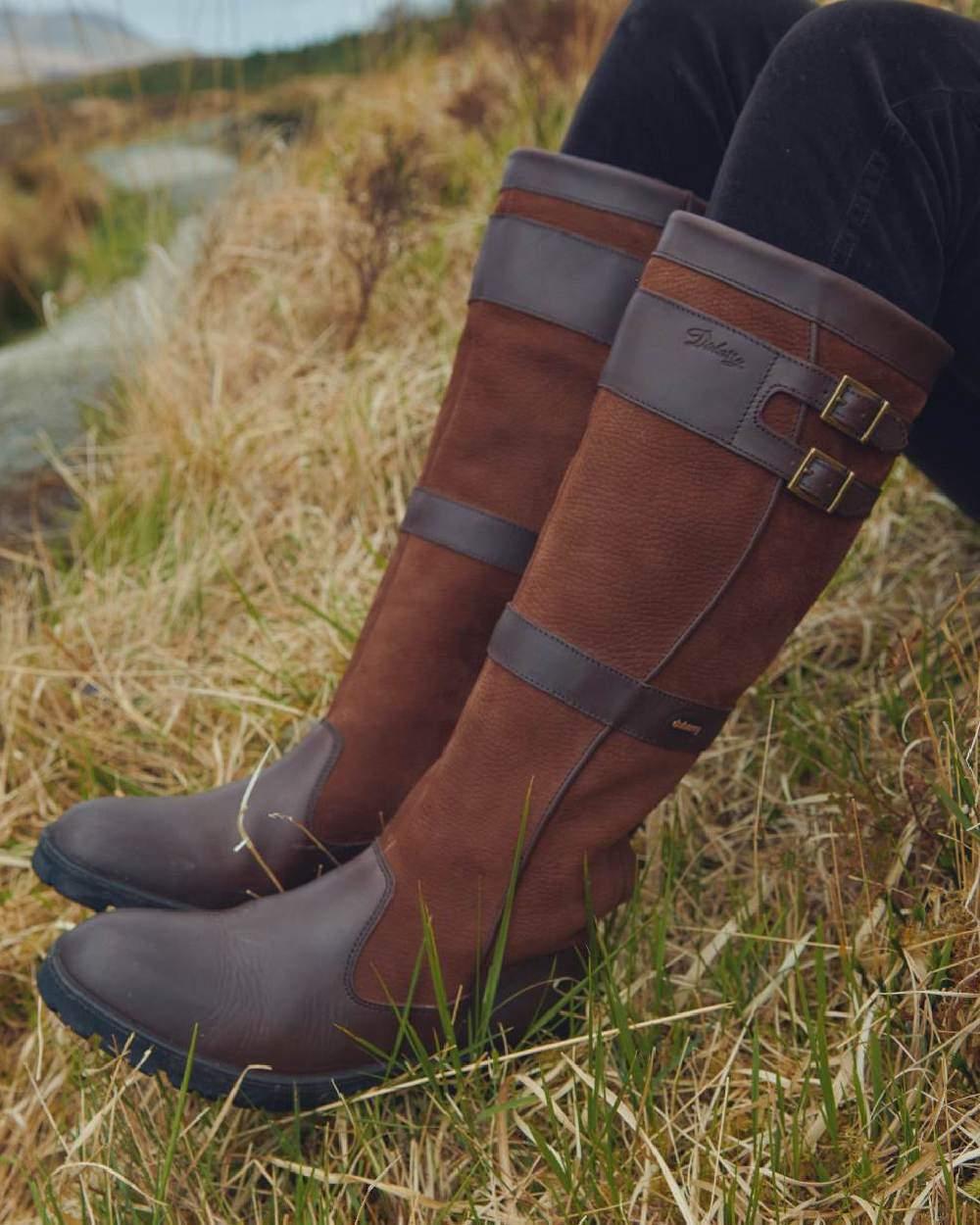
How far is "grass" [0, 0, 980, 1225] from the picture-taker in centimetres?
102

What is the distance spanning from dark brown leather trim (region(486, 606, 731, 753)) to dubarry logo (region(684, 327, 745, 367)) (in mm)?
272

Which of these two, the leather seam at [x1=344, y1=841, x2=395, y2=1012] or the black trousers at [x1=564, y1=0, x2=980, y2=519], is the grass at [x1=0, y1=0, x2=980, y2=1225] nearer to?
the leather seam at [x1=344, y1=841, x2=395, y2=1012]

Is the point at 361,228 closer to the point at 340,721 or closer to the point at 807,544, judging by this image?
the point at 340,721

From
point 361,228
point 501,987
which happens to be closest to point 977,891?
point 501,987

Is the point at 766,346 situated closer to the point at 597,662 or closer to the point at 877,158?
the point at 877,158

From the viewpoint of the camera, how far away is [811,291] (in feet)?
3.12

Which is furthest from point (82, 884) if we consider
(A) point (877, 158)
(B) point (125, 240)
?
(B) point (125, 240)

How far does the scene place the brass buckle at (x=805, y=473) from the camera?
98 cm

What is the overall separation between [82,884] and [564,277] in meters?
0.82

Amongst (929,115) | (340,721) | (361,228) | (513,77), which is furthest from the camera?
(513,77)

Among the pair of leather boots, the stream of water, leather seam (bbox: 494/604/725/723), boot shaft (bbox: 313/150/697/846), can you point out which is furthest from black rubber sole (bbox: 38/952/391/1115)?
the stream of water

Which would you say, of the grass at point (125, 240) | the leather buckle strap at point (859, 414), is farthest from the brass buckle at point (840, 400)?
the grass at point (125, 240)

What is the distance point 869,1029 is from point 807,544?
0.42 m

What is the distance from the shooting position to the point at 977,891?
40.1 inches
